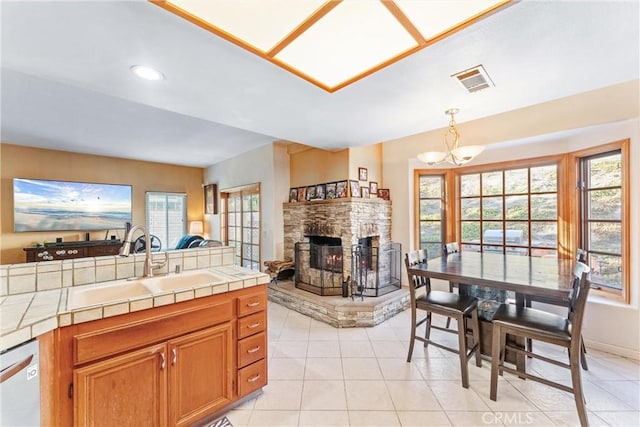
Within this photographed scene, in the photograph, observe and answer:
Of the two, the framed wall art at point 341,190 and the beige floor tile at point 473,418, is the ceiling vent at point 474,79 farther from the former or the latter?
the beige floor tile at point 473,418

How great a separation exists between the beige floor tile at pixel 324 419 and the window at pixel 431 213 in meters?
2.83

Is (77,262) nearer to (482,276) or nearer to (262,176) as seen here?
(482,276)

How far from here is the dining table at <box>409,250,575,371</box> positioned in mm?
1825

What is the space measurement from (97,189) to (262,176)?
3.69 metres

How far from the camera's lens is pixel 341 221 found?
3.72m

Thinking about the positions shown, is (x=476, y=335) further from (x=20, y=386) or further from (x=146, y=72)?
(x=146, y=72)

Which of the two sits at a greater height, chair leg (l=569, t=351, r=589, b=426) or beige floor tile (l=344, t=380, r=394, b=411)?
chair leg (l=569, t=351, r=589, b=426)

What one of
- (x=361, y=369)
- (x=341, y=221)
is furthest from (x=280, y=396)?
(x=341, y=221)

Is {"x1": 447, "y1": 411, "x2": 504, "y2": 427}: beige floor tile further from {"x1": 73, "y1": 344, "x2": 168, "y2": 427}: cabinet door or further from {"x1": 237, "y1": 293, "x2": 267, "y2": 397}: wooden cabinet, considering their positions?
{"x1": 73, "y1": 344, "x2": 168, "y2": 427}: cabinet door

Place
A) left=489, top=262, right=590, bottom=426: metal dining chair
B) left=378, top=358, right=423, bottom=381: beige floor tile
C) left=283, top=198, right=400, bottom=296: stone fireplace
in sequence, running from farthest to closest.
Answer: left=283, top=198, right=400, bottom=296: stone fireplace → left=378, top=358, right=423, bottom=381: beige floor tile → left=489, top=262, right=590, bottom=426: metal dining chair

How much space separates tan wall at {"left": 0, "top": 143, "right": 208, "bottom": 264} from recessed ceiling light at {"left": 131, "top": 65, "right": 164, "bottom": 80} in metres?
5.13

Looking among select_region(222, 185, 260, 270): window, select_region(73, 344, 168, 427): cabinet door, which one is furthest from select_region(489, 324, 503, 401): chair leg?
select_region(222, 185, 260, 270): window

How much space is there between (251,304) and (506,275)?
2.05m

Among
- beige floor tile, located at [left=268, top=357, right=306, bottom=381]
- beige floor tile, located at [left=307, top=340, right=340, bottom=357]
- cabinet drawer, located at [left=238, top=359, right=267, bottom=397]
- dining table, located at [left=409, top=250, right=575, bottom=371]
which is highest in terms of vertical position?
dining table, located at [left=409, top=250, right=575, bottom=371]
